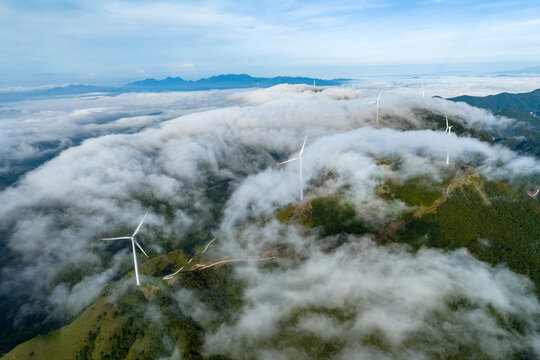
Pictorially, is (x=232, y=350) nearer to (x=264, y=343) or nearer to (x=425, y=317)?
(x=264, y=343)

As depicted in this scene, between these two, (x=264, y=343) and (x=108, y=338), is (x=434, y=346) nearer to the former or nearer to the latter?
(x=264, y=343)

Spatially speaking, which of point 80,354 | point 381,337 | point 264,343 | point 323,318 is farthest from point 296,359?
point 80,354

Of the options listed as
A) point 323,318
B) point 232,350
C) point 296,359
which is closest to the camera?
point 296,359

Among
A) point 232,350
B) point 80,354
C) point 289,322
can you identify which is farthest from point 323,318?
point 80,354

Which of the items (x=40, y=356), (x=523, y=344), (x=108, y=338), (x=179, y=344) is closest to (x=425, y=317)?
(x=523, y=344)

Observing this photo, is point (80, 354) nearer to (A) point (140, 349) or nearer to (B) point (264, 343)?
(A) point (140, 349)

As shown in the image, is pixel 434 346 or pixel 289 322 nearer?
pixel 434 346

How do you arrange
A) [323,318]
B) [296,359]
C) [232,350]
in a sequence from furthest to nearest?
[323,318] < [232,350] < [296,359]

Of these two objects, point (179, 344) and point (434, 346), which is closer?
point (434, 346)
